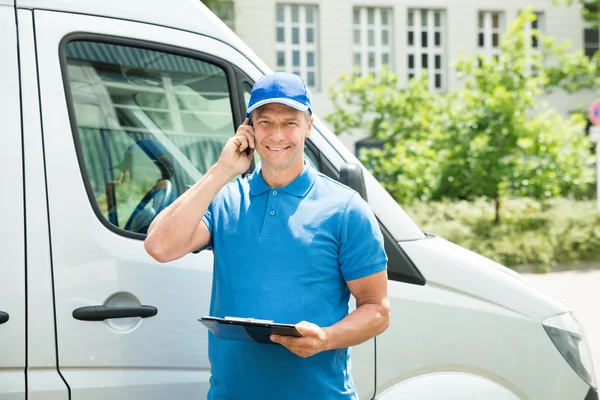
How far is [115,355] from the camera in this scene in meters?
2.57

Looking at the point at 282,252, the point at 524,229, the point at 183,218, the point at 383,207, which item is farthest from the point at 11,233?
the point at 524,229

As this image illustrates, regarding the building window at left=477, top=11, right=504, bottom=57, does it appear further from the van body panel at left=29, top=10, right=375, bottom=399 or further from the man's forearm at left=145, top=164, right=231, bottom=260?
the man's forearm at left=145, top=164, right=231, bottom=260

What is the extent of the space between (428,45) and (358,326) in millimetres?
26818

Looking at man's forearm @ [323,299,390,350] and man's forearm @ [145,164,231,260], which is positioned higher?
man's forearm @ [145,164,231,260]

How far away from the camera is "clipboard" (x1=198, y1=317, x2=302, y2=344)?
196 cm

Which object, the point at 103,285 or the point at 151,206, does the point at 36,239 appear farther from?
the point at 151,206

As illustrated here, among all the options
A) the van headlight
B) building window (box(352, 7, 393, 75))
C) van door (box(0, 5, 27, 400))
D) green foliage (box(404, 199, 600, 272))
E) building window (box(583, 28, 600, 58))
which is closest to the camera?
van door (box(0, 5, 27, 400))

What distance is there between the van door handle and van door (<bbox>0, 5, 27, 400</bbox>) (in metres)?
0.17

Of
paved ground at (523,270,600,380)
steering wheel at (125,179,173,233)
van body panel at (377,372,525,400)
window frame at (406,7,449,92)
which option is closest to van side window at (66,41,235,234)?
steering wheel at (125,179,173,233)

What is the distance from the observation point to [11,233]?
2.48 meters

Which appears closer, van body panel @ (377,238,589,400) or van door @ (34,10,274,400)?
van door @ (34,10,274,400)

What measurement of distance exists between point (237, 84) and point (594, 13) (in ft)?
81.1

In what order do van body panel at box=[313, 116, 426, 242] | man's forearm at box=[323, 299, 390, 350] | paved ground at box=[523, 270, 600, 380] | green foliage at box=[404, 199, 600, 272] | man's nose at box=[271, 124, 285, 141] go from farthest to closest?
green foliage at box=[404, 199, 600, 272]
paved ground at box=[523, 270, 600, 380]
van body panel at box=[313, 116, 426, 242]
man's nose at box=[271, 124, 285, 141]
man's forearm at box=[323, 299, 390, 350]

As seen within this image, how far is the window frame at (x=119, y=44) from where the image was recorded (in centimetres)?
264
